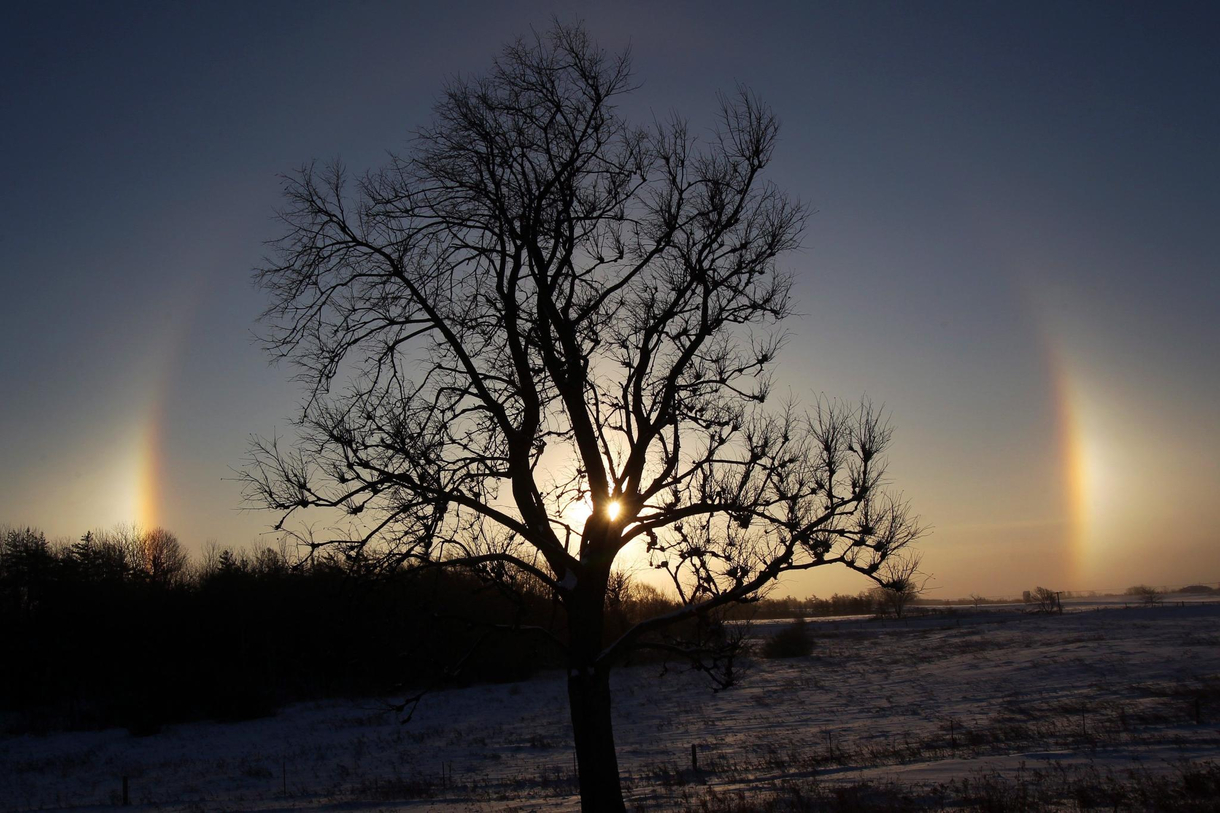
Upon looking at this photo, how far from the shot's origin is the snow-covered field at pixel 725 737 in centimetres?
2295

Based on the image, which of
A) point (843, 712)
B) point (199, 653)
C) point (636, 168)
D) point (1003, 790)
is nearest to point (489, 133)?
point (636, 168)

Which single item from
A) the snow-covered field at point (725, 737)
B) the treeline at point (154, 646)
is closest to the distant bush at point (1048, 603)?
the snow-covered field at point (725, 737)

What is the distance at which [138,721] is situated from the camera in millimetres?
46500

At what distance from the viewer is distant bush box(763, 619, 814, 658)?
64625 millimetres

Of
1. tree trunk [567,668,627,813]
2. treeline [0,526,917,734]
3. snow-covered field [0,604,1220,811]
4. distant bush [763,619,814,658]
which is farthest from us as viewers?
distant bush [763,619,814,658]

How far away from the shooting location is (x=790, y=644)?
65.5 metres

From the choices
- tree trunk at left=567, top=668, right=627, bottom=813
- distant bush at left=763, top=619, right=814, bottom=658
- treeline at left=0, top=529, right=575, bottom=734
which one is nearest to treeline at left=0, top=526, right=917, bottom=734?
treeline at left=0, top=529, right=575, bottom=734

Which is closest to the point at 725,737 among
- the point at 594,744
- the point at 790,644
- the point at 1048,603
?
the point at 594,744

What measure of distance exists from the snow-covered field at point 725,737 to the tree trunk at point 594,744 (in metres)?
2.55

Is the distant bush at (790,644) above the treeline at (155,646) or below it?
below

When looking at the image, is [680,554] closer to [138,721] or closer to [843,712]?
[843,712]

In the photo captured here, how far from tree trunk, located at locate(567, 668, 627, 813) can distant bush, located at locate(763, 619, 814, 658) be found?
184ft

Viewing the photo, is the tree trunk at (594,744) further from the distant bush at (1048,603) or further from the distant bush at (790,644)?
the distant bush at (1048,603)

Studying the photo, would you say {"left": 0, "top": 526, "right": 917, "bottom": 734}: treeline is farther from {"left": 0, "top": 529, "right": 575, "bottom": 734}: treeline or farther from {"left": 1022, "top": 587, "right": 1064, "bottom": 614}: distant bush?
{"left": 1022, "top": 587, "right": 1064, "bottom": 614}: distant bush
